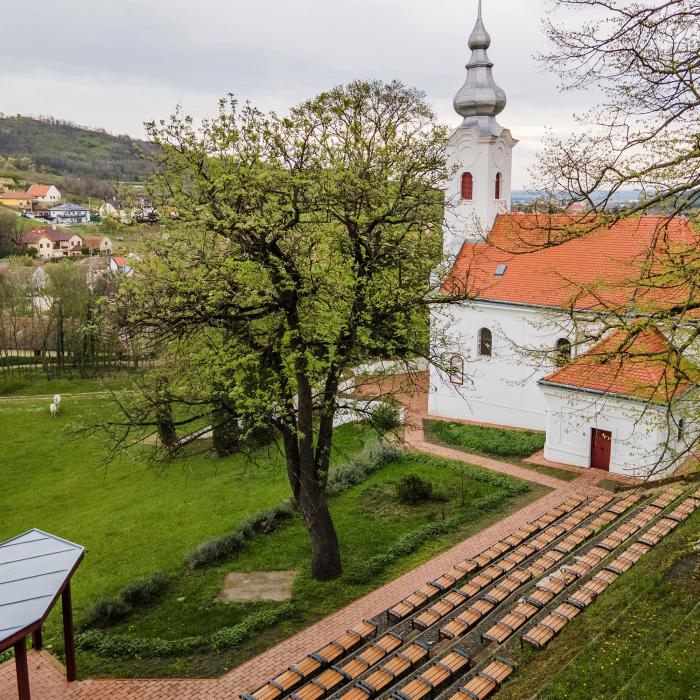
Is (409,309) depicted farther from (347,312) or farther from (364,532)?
(364,532)

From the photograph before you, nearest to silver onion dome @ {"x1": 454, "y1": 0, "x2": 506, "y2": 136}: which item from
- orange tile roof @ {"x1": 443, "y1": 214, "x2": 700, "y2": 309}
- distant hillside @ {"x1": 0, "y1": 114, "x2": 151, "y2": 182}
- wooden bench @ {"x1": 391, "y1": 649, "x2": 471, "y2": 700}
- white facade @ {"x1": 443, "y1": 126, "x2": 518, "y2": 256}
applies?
white facade @ {"x1": 443, "y1": 126, "x2": 518, "y2": 256}

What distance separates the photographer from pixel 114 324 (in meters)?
11.7

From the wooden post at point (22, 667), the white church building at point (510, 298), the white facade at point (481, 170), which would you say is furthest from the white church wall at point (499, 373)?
the wooden post at point (22, 667)

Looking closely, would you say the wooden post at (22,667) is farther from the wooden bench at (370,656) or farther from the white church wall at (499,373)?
the white church wall at (499,373)

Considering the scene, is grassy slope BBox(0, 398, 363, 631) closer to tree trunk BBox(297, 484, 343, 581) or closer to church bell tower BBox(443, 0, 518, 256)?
tree trunk BBox(297, 484, 343, 581)

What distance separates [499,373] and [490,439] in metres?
3.33

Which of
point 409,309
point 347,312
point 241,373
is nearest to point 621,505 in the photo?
point 409,309

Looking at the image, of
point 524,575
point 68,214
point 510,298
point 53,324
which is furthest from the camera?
point 68,214

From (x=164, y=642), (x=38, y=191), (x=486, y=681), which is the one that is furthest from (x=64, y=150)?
(x=486, y=681)

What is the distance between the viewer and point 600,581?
1180cm

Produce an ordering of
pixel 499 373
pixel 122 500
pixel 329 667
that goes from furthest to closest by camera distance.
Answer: pixel 499 373 < pixel 122 500 < pixel 329 667

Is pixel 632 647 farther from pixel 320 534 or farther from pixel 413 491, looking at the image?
pixel 413 491

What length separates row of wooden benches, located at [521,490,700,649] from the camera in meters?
10.4

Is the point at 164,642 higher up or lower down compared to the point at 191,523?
higher up
